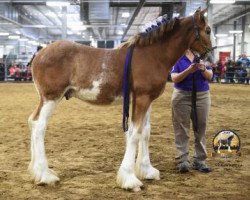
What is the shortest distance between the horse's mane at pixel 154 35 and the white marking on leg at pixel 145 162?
2.85 ft

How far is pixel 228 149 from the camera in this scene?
5.80 m

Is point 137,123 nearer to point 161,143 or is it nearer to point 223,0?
point 161,143

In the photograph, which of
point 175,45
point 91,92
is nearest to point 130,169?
point 91,92

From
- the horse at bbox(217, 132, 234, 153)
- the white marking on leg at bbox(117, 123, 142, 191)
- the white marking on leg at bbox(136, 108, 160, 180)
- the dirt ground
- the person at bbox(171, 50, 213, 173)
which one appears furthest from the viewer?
the horse at bbox(217, 132, 234, 153)

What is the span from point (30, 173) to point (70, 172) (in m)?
0.58

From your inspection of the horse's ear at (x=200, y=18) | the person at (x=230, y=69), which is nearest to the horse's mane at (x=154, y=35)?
the horse's ear at (x=200, y=18)

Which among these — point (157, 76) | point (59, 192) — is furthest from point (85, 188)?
point (157, 76)

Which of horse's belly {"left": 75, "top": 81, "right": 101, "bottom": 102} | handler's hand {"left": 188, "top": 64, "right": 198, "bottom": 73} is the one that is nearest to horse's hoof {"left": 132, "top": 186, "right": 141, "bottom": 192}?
horse's belly {"left": 75, "top": 81, "right": 101, "bottom": 102}

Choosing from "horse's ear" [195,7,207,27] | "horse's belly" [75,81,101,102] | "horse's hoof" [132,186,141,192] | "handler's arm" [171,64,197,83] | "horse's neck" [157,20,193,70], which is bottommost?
"horse's hoof" [132,186,141,192]

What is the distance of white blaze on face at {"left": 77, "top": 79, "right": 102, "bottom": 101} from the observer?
4520 millimetres

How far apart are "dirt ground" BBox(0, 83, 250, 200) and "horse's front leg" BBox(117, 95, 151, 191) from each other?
170 millimetres

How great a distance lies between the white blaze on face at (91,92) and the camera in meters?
4.52

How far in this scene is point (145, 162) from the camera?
4.83 metres

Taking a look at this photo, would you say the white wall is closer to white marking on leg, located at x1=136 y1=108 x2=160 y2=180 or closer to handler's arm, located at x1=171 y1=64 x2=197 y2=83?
handler's arm, located at x1=171 y1=64 x2=197 y2=83
